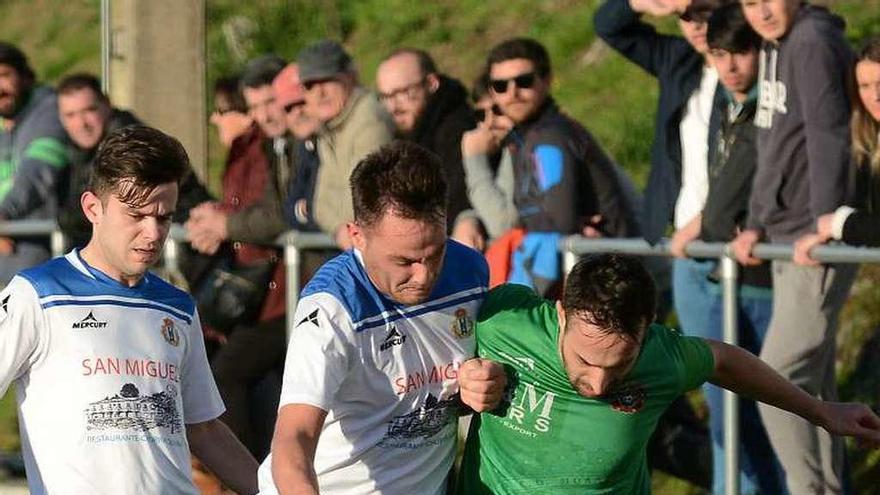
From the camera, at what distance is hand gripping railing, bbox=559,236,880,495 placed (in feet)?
24.1

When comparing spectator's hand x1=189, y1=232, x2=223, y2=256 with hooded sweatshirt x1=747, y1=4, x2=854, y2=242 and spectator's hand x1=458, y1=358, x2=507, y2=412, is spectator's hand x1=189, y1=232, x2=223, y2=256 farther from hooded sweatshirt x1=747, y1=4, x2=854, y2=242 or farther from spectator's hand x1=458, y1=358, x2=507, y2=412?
spectator's hand x1=458, y1=358, x2=507, y2=412

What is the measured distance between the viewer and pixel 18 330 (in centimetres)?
568

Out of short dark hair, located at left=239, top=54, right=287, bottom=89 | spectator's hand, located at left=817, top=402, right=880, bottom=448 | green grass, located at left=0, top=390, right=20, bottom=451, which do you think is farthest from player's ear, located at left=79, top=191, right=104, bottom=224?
green grass, located at left=0, top=390, right=20, bottom=451

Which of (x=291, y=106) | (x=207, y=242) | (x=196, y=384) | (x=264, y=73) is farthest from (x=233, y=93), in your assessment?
(x=196, y=384)

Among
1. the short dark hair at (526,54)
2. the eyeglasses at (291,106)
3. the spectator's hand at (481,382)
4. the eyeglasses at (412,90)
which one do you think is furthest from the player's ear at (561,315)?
the eyeglasses at (291,106)

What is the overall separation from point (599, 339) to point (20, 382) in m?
1.67

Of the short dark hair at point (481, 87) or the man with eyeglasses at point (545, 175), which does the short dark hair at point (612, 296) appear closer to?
the man with eyeglasses at point (545, 175)

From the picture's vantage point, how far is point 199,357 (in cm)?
607

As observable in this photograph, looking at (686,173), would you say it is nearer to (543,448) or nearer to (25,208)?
(543,448)

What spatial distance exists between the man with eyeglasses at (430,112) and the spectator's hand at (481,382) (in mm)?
3168

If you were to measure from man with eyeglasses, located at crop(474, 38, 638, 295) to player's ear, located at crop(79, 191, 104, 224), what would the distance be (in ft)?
8.90

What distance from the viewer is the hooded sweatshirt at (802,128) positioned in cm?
745

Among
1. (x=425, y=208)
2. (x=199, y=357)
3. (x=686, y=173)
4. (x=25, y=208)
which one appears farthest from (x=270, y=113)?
(x=425, y=208)

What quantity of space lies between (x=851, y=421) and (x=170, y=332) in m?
1.95
